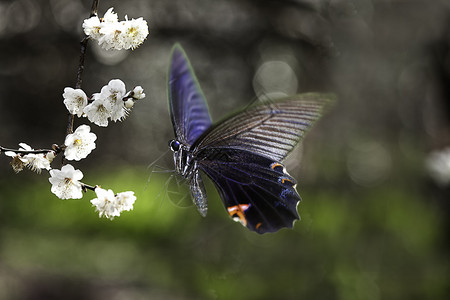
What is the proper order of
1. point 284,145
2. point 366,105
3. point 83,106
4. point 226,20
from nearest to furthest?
point 83,106, point 284,145, point 226,20, point 366,105

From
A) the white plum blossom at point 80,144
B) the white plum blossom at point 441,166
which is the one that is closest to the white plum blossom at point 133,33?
the white plum blossom at point 80,144

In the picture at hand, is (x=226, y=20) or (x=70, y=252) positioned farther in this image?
(x=226, y=20)

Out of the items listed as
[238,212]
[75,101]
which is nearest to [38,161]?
[75,101]

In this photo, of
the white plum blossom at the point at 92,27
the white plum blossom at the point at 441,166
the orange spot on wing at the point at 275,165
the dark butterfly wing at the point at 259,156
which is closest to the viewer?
the white plum blossom at the point at 92,27

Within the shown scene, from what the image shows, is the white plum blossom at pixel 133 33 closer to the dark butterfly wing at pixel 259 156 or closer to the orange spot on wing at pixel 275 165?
the dark butterfly wing at pixel 259 156

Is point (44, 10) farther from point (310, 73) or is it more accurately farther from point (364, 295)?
point (364, 295)

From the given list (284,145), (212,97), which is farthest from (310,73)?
(284,145)

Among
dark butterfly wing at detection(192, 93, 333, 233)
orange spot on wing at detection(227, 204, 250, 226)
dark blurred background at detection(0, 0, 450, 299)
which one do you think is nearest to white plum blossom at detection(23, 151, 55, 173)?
dark butterfly wing at detection(192, 93, 333, 233)

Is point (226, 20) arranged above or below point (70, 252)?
above
